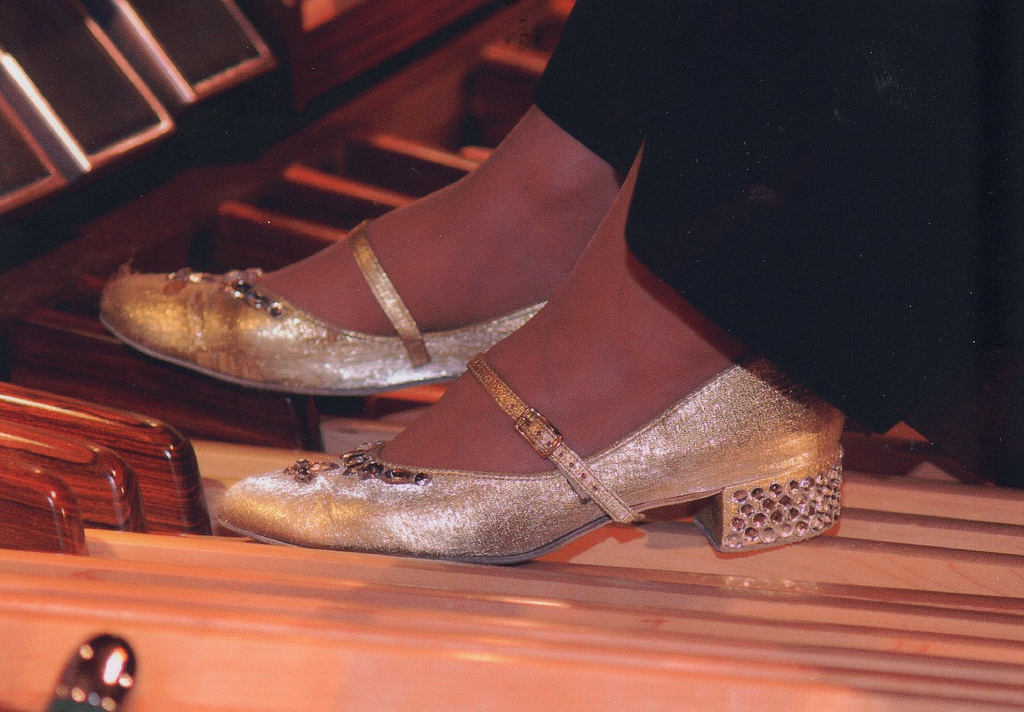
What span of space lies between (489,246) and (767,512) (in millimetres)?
341

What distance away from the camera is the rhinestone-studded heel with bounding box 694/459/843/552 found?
589mm

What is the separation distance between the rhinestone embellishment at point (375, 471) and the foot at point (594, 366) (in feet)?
0.04

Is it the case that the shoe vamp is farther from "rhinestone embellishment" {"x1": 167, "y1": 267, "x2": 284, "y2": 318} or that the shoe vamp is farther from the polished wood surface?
"rhinestone embellishment" {"x1": 167, "y1": 267, "x2": 284, "y2": 318}

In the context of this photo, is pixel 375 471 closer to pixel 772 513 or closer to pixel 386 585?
pixel 386 585

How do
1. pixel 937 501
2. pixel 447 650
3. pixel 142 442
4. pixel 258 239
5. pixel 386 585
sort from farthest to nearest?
pixel 258 239 → pixel 937 501 → pixel 142 442 → pixel 386 585 → pixel 447 650

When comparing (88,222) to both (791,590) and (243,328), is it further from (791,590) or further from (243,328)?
(791,590)

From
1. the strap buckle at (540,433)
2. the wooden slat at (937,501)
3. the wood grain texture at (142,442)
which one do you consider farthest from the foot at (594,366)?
the wooden slat at (937,501)

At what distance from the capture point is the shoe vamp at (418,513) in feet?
1.91

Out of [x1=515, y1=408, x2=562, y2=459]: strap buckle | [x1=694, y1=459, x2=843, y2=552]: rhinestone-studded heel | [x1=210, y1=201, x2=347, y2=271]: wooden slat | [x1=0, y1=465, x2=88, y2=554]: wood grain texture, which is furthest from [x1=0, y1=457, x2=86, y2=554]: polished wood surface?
[x1=210, y1=201, x2=347, y2=271]: wooden slat

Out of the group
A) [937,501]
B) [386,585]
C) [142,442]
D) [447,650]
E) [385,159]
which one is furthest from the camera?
[385,159]

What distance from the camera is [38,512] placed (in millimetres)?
459

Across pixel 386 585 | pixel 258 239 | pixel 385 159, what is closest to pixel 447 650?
pixel 386 585

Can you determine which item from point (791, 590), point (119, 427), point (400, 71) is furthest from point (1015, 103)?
point (400, 71)

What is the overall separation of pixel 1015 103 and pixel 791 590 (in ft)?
1.07
